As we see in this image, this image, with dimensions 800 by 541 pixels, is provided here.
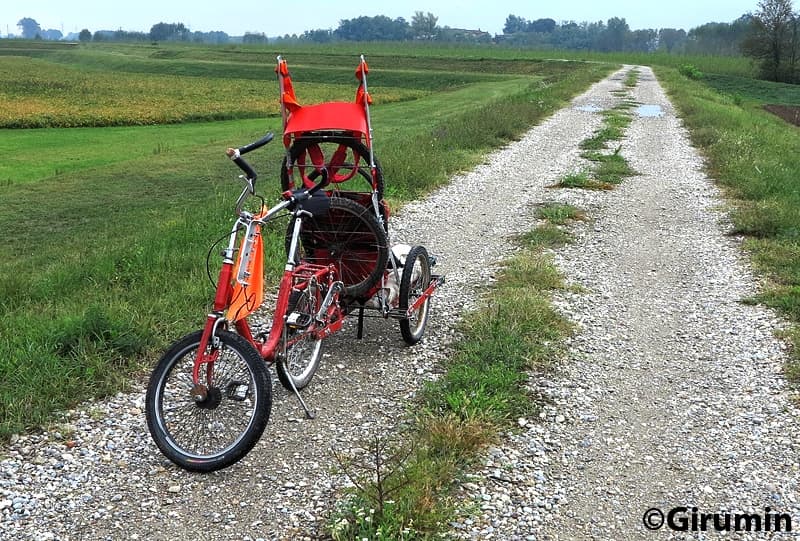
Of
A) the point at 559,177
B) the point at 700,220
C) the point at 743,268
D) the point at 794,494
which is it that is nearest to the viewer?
the point at 794,494

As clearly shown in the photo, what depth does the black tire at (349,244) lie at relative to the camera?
16.4 feet

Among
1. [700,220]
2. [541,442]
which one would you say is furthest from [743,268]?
[541,442]

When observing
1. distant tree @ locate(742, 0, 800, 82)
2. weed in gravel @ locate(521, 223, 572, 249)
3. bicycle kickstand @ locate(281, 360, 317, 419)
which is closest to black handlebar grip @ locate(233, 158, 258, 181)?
bicycle kickstand @ locate(281, 360, 317, 419)

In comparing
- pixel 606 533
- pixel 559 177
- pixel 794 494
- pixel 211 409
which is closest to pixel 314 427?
pixel 211 409

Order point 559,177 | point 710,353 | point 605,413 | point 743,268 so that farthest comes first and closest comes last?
point 559,177 → point 743,268 → point 710,353 → point 605,413

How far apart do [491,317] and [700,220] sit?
18.1ft

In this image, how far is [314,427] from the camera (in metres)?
4.29

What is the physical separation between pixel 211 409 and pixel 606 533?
208cm

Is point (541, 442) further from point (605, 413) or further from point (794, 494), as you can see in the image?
point (794, 494)

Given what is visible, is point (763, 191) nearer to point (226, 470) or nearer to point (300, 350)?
point (300, 350)

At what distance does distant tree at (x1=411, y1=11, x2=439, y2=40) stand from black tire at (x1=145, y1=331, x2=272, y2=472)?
17387 cm

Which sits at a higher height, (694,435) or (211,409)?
(211,409)

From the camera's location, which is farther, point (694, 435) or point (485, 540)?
point (694, 435)

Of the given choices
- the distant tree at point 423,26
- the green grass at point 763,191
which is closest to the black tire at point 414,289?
the green grass at point 763,191
